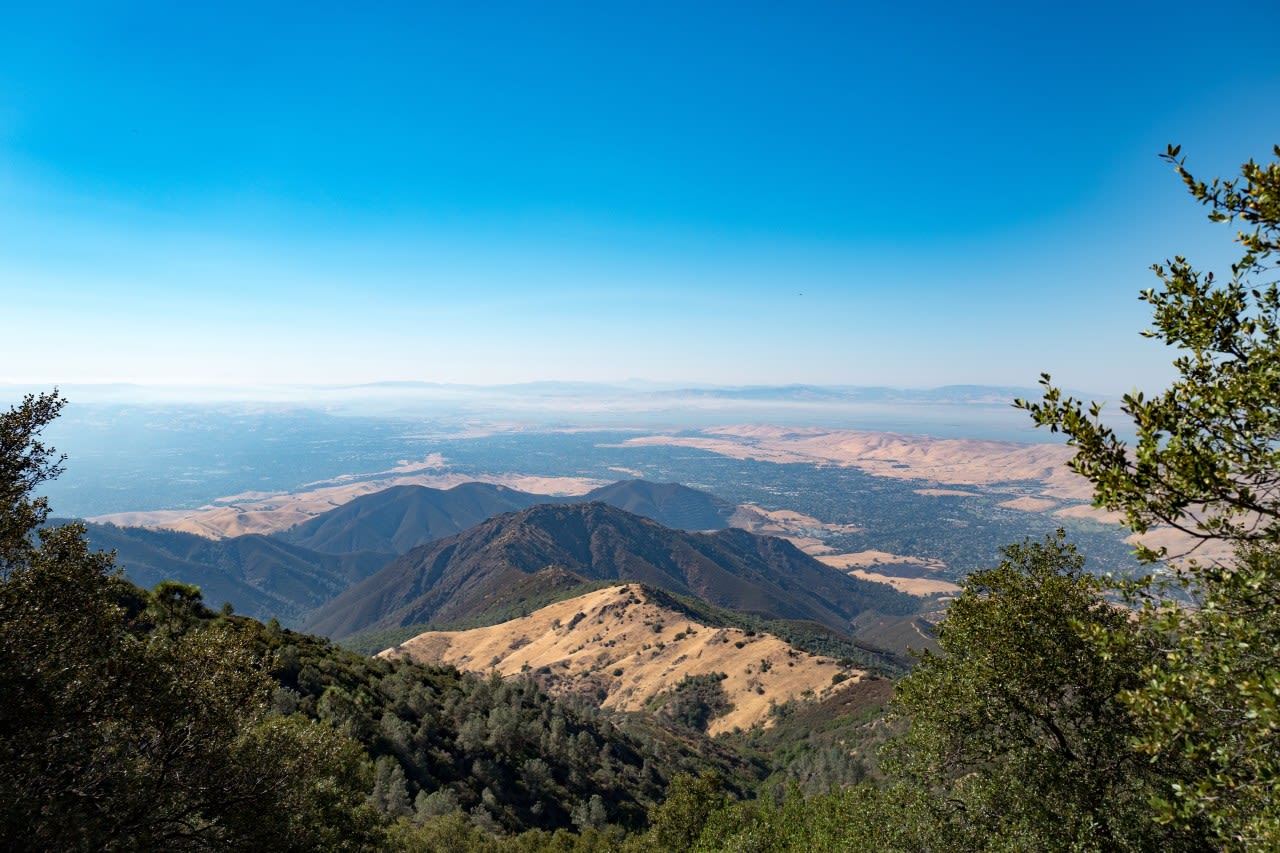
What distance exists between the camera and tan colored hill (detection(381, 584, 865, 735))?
142 metres

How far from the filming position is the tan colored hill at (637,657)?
465 feet

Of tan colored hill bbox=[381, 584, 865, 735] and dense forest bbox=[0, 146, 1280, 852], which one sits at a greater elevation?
dense forest bbox=[0, 146, 1280, 852]

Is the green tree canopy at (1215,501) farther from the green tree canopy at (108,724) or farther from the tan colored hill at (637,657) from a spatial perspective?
the tan colored hill at (637,657)

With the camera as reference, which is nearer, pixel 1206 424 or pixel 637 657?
pixel 1206 424

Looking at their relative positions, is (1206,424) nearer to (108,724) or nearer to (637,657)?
(108,724)

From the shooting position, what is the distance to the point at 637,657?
559 feet

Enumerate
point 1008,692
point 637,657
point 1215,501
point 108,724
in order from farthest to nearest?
1. point 637,657
2. point 1008,692
3. point 108,724
4. point 1215,501

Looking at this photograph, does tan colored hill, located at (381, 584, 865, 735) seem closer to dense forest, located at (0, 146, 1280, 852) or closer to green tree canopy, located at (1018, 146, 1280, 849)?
dense forest, located at (0, 146, 1280, 852)

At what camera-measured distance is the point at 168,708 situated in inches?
511

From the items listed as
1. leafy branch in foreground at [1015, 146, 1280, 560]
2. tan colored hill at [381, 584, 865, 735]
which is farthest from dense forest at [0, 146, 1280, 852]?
tan colored hill at [381, 584, 865, 735]

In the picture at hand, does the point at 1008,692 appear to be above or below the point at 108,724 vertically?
below

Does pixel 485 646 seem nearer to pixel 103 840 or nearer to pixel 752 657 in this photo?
pixel 752 657

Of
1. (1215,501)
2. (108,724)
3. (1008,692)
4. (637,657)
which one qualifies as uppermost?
(1215,501)

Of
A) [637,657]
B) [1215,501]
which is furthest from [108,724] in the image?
[637,657]
